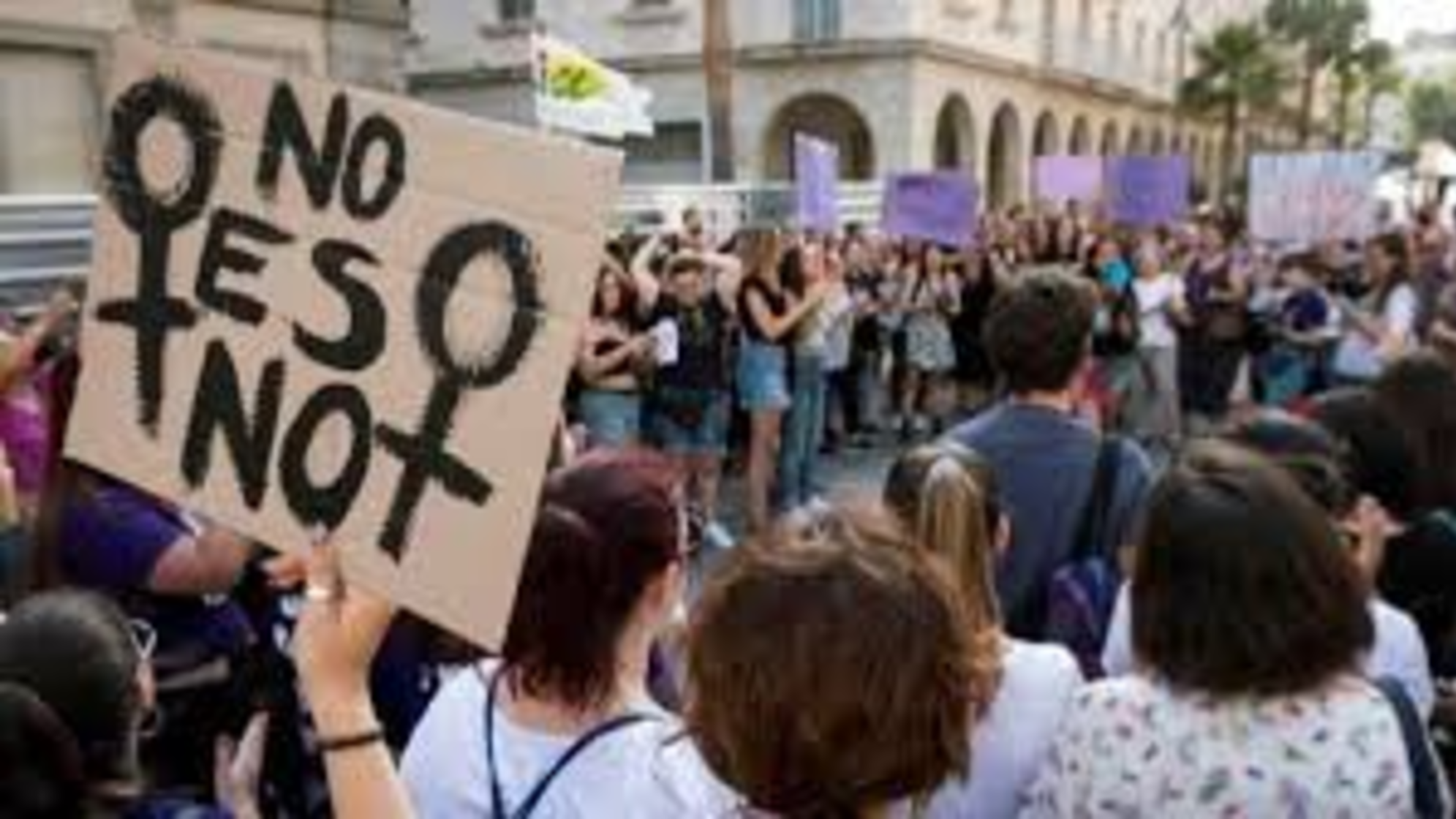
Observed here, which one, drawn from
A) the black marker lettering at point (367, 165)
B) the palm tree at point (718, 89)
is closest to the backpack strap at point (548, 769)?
the black marker lettering at point (367, 165)

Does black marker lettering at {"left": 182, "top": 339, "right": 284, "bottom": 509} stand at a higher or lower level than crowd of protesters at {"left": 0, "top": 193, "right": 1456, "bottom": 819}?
higher

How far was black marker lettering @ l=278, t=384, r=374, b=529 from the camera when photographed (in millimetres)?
2062

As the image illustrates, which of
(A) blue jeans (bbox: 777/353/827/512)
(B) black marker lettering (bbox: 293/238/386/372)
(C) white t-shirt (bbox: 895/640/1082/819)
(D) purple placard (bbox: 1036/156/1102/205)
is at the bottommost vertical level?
(A) blue jeans (bbox: 777/353/827/512)

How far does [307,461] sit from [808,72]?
98.1ft

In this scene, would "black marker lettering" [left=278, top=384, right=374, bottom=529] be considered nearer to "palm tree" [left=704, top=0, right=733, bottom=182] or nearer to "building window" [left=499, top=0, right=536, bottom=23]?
"palm tree" [left=704, top=0, right=733, bottom=182]

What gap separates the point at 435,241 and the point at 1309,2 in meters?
54.9

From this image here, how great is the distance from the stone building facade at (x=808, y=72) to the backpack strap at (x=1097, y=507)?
82.2 ft

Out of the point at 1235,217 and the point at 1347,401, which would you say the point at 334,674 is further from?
the point at 1235,217

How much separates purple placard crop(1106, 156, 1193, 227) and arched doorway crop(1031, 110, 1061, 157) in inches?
963

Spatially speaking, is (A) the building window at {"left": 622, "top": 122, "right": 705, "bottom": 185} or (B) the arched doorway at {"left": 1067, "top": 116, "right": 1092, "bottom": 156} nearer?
(A) the building window at {"left": 622, "top": 122, "right": 705, "bottom": 185}

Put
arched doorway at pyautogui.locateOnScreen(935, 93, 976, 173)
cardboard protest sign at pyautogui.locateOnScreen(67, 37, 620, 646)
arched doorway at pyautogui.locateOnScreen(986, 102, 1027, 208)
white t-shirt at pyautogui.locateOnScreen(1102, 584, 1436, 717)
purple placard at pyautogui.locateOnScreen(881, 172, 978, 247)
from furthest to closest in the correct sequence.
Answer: arched doorway at pyautogui.locateOnScreen(986, 102, 1027, 208), arched doorway at pyautogui.locateOnScreen(935, 93, 976, 173), purple placard at pyautogui.locateOnScreen(881, 172, 978, 247), white t-shirt at pyautogui.locateOnScreen(1102, 584, 1436, 717), cardboard protest sign at pyautogui.locateOnScreen(67, 37, 620, 646)

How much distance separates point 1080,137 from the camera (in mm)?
42062

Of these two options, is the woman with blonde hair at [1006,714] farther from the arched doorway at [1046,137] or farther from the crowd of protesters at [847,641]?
the arched doorway at [1046,137]

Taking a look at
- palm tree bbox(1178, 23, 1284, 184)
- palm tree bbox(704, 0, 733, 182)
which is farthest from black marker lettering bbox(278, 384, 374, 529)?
palm tree bbox(1178, 23, 1284, 184)
